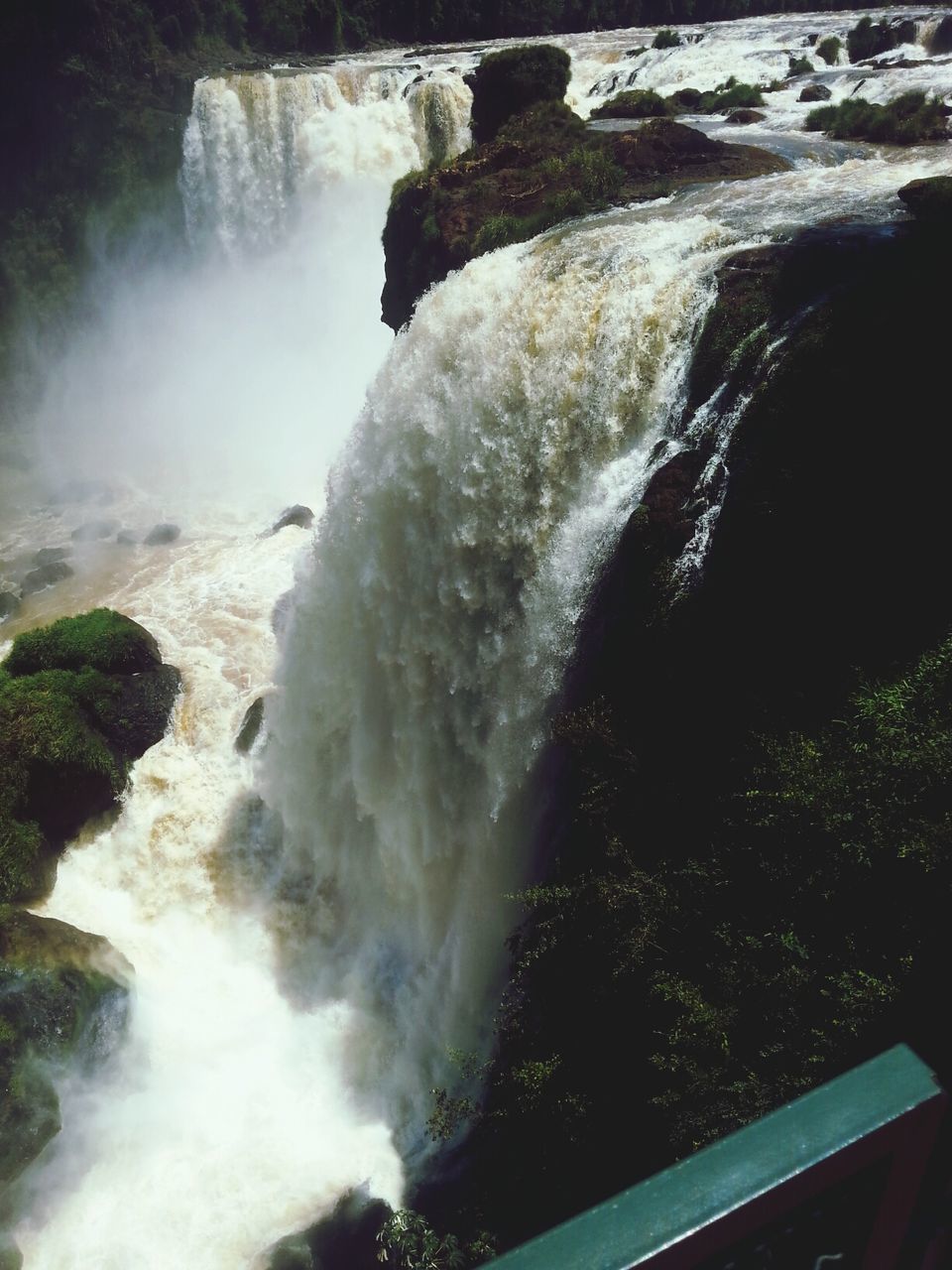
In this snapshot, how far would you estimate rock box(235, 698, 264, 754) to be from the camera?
Result: 46.1 feet

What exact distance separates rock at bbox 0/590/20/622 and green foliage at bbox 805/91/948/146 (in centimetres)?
1896

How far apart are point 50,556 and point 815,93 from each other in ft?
71.5

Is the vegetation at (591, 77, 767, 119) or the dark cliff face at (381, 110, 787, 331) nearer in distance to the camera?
the dark cliff face at (381, 110, 787, 331)

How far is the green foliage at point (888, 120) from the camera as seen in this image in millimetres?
16641

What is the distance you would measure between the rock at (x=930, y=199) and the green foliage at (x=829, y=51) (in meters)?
19.0

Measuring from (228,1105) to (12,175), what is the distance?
115 ft

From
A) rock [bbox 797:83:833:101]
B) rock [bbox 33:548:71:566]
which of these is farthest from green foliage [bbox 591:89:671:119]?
rock [bbox 33:548:71:566]

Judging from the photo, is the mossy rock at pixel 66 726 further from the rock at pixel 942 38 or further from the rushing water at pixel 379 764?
the rock at pixel 942 38

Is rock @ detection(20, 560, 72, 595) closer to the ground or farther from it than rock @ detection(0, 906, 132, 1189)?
farther from it

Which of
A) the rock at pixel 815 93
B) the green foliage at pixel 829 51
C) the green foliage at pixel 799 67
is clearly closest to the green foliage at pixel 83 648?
the rock at pixel 815 93

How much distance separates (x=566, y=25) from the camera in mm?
41969

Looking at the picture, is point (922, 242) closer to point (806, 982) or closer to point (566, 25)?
point (806, 982)

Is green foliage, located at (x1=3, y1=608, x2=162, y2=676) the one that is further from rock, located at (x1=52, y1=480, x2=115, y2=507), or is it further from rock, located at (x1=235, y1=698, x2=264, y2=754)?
rock, located at (x1=52, y1=480, x2=115, y2=507)

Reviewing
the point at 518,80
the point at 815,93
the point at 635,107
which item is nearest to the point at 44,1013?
the point at 518,80
